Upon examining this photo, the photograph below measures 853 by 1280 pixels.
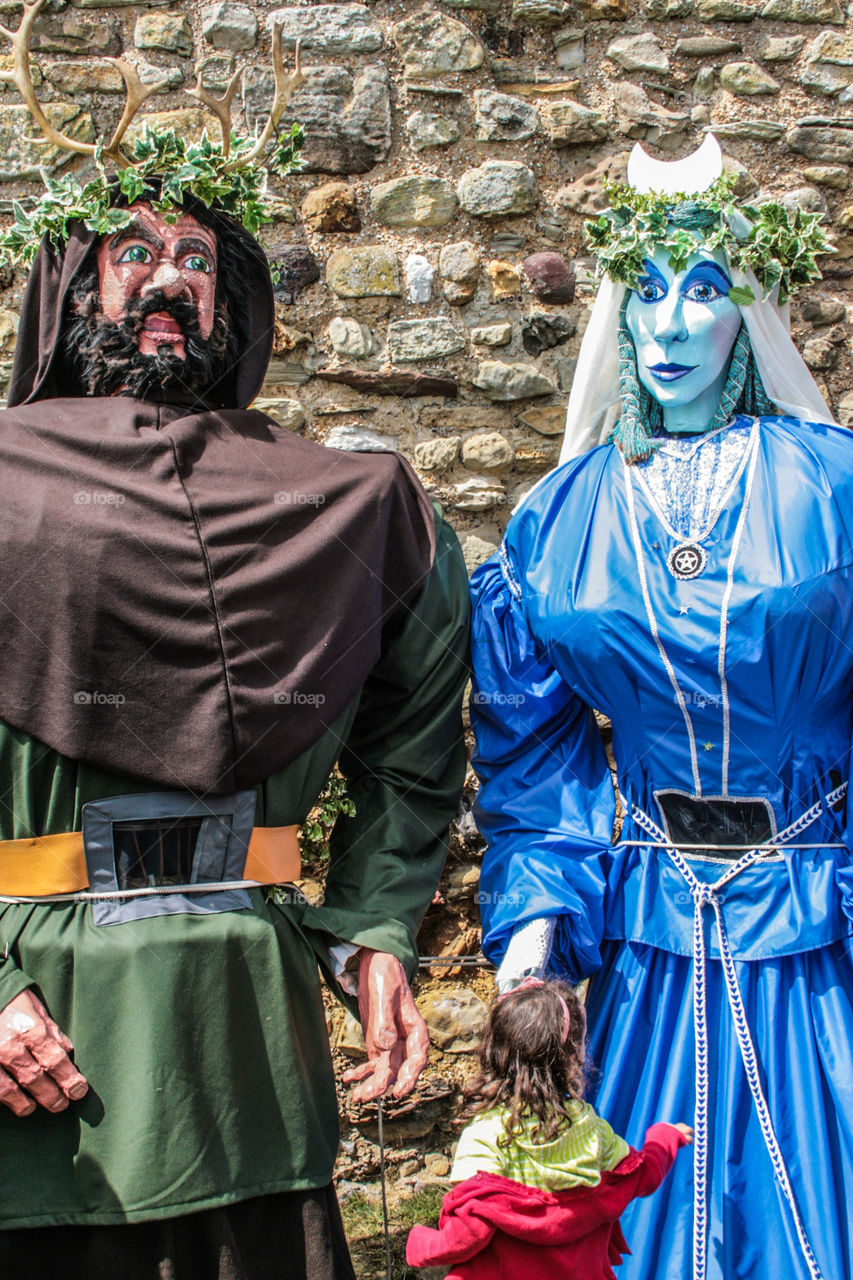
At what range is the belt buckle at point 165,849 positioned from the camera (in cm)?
173

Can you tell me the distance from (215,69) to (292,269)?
0.50 m

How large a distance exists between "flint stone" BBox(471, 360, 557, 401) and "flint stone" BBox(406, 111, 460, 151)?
54cm

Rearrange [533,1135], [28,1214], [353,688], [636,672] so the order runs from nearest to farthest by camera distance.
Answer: [28,1214] < [533,1135] < [353,688] < [636,672]

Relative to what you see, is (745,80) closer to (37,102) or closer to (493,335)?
(493,335)

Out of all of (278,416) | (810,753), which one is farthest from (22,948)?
(278,416)

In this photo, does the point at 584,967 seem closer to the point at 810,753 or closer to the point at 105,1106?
the point at 810,753

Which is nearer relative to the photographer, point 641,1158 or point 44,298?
point 641,1158

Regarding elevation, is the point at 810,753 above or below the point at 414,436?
below

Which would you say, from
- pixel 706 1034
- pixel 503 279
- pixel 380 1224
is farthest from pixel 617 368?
pixel 380 1224

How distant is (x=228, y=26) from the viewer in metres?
2.86

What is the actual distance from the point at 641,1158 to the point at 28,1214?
0.87 meters

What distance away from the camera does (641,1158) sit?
1.80 metres

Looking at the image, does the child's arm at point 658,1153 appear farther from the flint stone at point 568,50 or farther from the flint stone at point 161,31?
the flint stone at point 161,31
